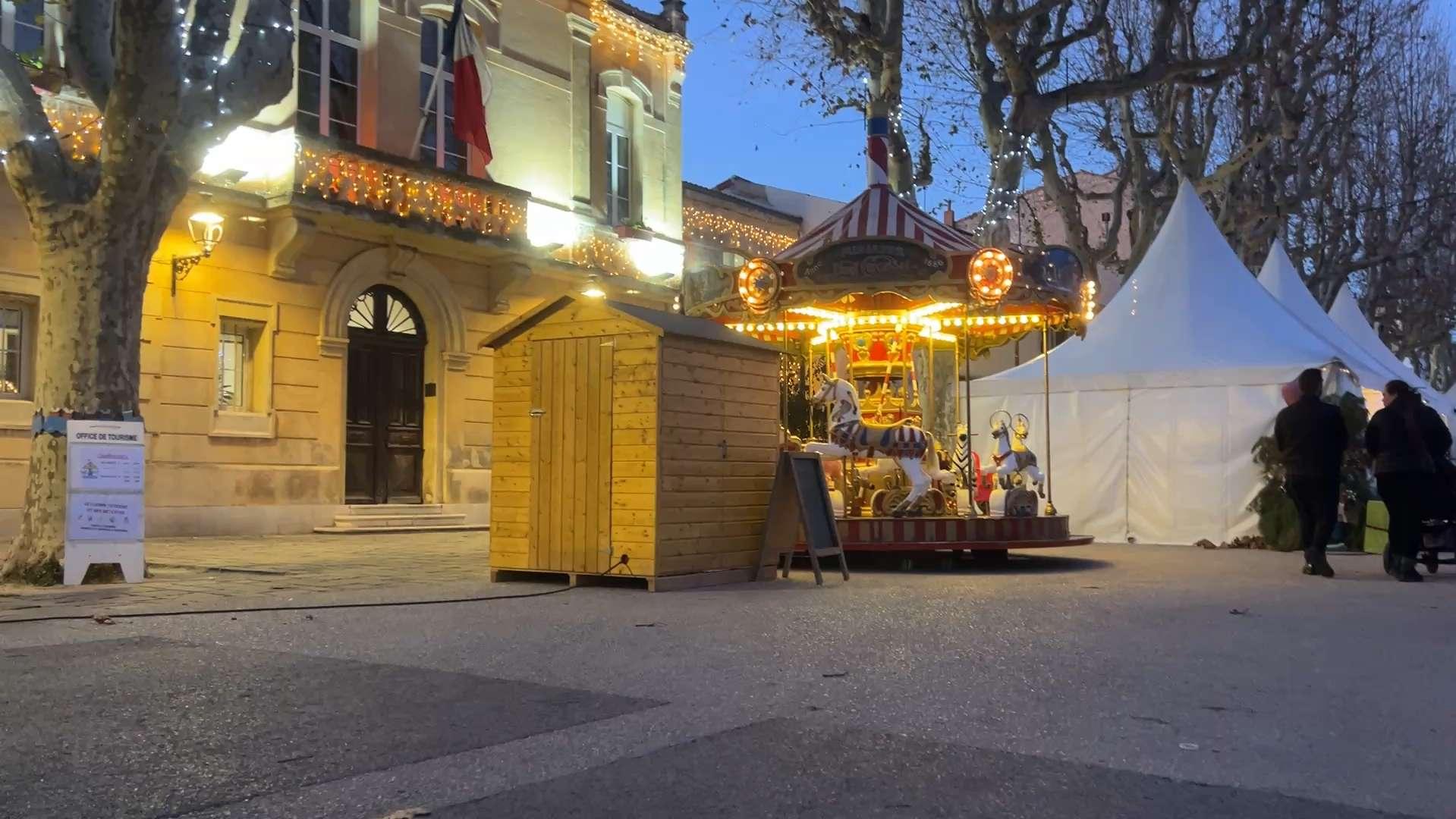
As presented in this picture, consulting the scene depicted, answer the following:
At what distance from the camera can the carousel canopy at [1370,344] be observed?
76.8ft

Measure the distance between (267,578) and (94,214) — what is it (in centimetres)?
336

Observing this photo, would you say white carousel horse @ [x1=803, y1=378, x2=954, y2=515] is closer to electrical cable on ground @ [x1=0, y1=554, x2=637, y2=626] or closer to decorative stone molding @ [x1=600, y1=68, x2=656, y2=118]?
electrical cable on ground @ [x1=0, y1=554, x2=637, y2=626]

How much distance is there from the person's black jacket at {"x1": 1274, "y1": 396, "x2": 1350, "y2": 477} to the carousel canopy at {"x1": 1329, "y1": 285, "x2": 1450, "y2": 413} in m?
10.7

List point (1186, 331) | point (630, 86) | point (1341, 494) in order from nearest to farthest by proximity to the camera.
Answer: point (1341, 494) → point (1186, 331) → point (630, 86)

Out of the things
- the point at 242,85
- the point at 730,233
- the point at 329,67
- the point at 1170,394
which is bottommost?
the point at 1170,394

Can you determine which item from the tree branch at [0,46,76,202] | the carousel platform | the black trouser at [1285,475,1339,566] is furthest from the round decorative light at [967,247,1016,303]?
the tree branch at [0,46,76,202]

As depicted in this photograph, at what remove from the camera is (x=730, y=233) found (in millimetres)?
30766

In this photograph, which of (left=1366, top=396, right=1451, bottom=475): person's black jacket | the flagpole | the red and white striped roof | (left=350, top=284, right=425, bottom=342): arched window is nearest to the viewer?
(left=1366, top=396, right=1451, bottom=475): person's black jacket

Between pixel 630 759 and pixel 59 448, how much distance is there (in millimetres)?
7987

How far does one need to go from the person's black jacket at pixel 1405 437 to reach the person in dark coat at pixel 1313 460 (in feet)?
0.98

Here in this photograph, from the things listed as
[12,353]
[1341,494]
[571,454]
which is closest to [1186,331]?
[1341,494]

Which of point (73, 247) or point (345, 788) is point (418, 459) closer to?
A: point (73, 247)

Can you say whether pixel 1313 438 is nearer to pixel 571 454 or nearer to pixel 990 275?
pixel 990 275

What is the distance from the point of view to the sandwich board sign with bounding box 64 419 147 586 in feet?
33.9
